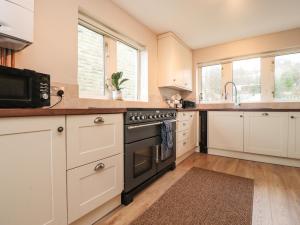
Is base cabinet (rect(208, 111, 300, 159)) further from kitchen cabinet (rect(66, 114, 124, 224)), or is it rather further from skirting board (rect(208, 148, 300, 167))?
kitchen cabinet (rect(66, 114, 124, 224))

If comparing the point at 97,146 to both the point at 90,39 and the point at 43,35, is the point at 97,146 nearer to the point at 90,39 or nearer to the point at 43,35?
the point at 43,35

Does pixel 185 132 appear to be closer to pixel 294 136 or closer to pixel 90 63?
pixel 294 136

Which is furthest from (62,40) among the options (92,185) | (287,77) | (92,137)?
(287,77)

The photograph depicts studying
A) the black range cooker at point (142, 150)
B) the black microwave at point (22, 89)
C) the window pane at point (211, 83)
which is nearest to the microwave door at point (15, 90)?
the black microwave at point (22, 89)

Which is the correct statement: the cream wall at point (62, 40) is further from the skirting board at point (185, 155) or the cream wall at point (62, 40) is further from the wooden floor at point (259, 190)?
the skirting board at point (185, 155)

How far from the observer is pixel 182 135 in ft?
9.32

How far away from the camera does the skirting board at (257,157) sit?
2666 mm

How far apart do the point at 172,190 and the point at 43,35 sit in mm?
2006

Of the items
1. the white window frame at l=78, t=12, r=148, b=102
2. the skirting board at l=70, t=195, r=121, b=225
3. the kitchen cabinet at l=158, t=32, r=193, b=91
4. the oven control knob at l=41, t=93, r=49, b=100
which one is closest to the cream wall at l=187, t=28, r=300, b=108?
the kitchen cabinet at l=158, t=32, r=193, b=91

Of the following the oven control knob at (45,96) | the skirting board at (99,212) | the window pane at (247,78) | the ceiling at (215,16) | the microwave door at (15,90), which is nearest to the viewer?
the microwave door at (15,90)

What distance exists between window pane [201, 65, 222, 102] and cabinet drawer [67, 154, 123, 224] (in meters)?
2.91

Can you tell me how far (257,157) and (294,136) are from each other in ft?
2.13

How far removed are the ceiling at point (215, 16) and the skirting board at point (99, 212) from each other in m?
2.32

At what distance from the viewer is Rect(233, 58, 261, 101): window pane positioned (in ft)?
10.7
